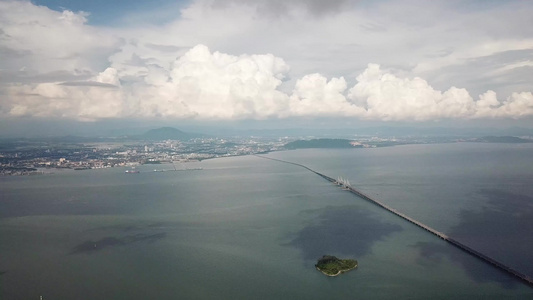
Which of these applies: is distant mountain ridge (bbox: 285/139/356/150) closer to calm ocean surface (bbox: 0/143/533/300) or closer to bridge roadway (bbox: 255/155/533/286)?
calm ocean surface (bbox: 0/143/533/300)

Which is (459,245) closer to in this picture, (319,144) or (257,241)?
(257,241)

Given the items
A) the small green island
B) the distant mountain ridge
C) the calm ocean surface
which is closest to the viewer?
the calm ocean surface

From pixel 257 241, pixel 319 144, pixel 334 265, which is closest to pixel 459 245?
pixel 334 265

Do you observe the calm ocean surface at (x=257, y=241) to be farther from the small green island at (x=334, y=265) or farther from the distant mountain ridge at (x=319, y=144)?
the distant mountain ridge at (x=319, y=144)

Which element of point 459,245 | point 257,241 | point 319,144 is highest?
point 319,144

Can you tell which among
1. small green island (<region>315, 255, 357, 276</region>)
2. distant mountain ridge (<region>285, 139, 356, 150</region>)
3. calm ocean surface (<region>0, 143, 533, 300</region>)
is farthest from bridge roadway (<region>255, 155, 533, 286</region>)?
distant mountain ridge (<region>285, 139, 356, 150</region>)
